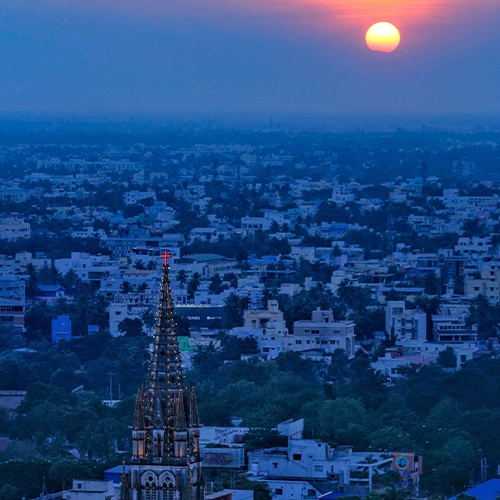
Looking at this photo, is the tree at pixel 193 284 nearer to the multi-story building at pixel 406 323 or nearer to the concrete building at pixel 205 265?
the concrete building at pixel 205 265

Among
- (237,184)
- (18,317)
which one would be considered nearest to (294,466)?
(18,317)

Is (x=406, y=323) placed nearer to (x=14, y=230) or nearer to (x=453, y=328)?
(x=453, y=328)

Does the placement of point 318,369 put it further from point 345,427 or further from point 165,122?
point 165,122

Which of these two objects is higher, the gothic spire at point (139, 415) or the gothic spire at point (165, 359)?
the gothic spire at point (165, 359)

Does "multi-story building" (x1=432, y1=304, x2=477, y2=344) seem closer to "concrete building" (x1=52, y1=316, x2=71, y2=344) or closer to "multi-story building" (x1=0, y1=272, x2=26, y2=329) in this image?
"concrete building" (x1=52, y1=316, x2=71, y2=344)

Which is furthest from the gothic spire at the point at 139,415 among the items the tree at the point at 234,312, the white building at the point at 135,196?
the white building at the point at 135,196

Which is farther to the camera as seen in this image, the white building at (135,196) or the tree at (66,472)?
the white building at (135,196)

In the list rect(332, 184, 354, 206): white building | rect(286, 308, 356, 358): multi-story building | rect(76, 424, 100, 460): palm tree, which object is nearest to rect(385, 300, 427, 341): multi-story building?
rect(286, 308, 356, 358): multi-story building

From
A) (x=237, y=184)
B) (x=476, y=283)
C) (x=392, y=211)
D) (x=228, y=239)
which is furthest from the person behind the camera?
(x=237, y=184)
